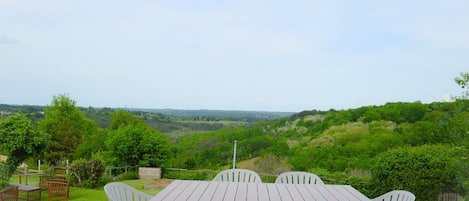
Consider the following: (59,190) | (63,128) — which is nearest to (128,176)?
(59,190)

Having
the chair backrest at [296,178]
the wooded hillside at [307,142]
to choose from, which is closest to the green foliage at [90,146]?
the wooded hillside at [307,142]

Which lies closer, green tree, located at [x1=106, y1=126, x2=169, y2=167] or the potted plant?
the potted plant

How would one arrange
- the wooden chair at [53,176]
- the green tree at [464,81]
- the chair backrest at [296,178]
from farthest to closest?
the wooden chair at [53,176] → the green tree at [464,81] → the chair backrest at [296,178]

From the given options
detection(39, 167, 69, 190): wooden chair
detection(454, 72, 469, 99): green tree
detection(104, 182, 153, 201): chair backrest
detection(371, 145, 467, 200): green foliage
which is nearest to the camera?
detection(104, 182, 153, 201): chair backrest

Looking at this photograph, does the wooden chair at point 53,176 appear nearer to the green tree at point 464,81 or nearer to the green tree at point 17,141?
the green tree at point 17,141

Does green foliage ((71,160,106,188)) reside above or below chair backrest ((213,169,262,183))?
below

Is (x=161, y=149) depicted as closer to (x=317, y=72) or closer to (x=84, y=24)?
(x=84, y=24)

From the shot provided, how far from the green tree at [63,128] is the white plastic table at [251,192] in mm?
24030

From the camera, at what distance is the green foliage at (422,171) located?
253 inches

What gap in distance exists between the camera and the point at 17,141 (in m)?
8.44

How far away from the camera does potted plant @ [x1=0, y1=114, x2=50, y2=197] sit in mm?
8438

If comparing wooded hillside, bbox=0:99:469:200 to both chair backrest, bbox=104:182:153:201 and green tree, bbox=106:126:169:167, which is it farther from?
chair backrest, bbox=104:182:153:201

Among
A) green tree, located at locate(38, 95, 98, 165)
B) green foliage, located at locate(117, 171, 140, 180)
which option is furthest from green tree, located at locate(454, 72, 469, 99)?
green tree, located at locate(38, 95, 98, 165)

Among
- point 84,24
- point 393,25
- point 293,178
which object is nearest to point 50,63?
point 84,24
